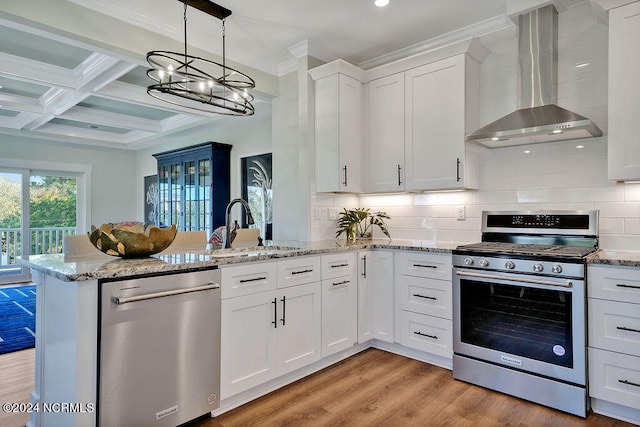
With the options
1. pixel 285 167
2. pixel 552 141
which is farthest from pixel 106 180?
pixel 552 141

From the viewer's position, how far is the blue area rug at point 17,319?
3.43 metres

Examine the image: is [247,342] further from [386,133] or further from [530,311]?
[386,133]

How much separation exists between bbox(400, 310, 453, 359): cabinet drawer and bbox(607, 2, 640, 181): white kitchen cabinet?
149cm

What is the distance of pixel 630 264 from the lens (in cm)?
210

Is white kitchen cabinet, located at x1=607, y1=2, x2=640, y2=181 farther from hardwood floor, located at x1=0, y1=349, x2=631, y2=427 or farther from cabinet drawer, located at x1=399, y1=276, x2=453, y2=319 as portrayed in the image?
hardwood floor, located at x1=0, y1=349, x2=631, y2=427

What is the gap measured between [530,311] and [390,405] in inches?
41.5

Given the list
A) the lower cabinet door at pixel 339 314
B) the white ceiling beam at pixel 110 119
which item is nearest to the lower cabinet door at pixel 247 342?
the lower cabinet door at pixel 339 314

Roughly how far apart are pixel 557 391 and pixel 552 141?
5.72ft

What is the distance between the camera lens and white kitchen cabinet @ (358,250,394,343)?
10.4ft

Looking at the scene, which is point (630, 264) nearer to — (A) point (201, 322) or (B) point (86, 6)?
(A) point (201, 322)

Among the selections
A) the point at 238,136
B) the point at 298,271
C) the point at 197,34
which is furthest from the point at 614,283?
the point at 238,136

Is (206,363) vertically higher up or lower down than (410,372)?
higher up

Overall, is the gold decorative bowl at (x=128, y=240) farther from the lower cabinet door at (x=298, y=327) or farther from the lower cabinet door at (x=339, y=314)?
the lower cabinet door at (x=339, y=314)

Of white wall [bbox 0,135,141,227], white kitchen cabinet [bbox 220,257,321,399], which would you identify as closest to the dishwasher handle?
white kitchen cabinet [bbox 220,257,321,399]
